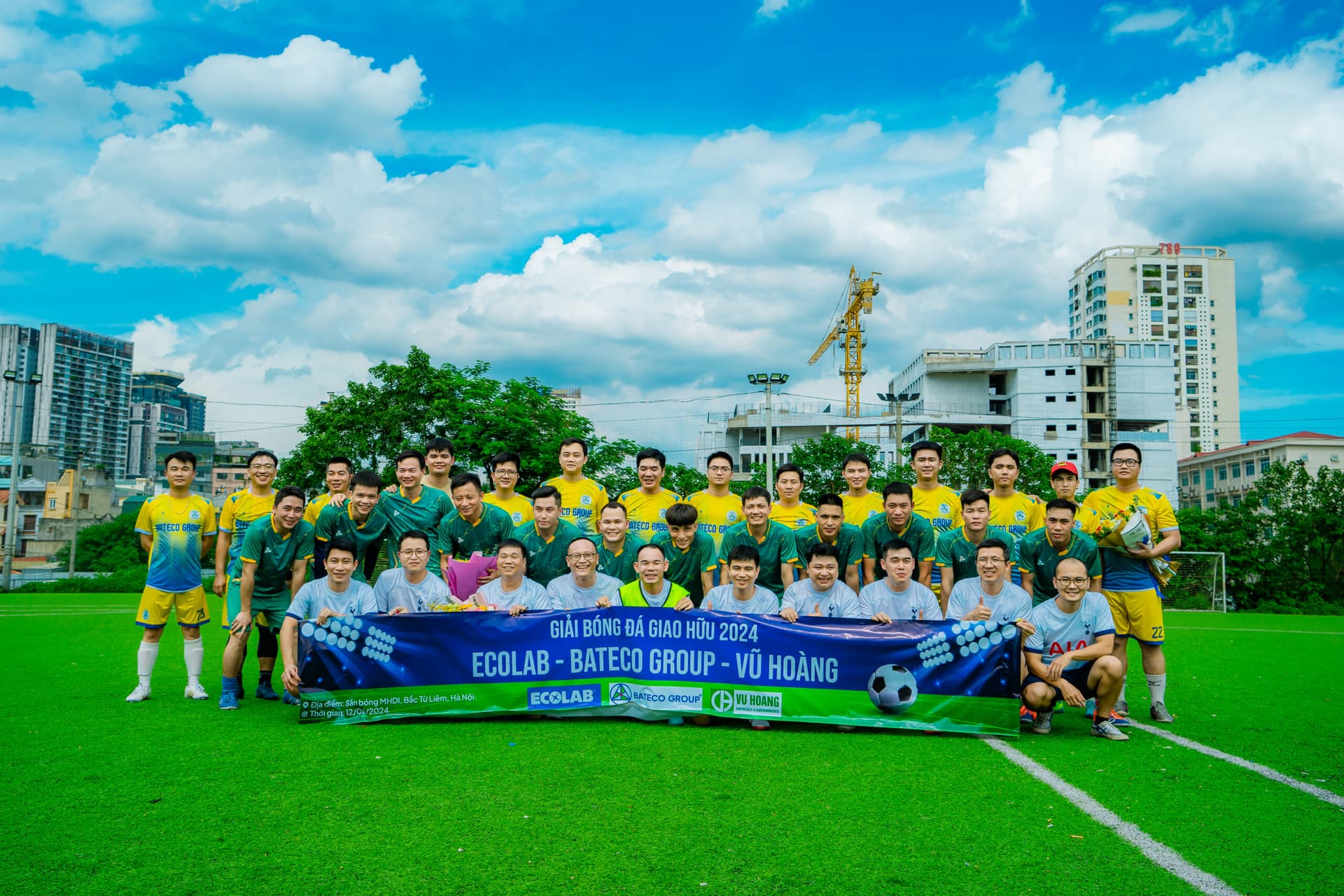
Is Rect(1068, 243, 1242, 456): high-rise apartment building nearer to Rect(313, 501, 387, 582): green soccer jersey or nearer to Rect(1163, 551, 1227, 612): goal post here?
Rect(1163, 551, 1227, 612): goal post

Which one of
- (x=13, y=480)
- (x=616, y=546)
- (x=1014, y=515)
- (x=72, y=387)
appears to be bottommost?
(x=616, y=546)

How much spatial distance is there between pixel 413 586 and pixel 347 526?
2.96 ft

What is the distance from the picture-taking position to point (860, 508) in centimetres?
713

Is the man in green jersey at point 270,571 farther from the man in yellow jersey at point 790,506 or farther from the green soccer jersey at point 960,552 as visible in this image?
the green soccer jersey at point 960,552

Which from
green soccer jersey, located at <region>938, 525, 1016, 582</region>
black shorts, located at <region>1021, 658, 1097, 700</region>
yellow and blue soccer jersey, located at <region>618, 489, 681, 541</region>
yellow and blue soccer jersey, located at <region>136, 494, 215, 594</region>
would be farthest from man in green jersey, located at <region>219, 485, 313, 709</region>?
black shorts, located at <region>1021, 658, 1097, 700</region>

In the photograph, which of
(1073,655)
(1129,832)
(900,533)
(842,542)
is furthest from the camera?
(842,542)

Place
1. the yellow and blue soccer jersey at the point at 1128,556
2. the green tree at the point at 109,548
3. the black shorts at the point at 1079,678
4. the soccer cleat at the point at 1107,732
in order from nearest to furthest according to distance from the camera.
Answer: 1. the soccer cleat at the point at 1107,732
2. the black shorts at the point at 1079,678
3. the yellow and blue soccer jersey at the point at 1128,556
4. the green tree at the point at 109,548

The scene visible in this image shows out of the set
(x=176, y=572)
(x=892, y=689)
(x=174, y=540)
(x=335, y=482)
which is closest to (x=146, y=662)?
(x=176, y=572)

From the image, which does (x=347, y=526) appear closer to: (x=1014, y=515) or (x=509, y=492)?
(x=509, y=492)

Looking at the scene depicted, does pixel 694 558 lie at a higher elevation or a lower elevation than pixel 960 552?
lower

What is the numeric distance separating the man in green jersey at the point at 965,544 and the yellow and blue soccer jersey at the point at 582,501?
9.25 feet

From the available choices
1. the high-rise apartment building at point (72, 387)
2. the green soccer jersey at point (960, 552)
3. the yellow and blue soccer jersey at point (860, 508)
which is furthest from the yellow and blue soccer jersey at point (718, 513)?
the high-rise apartment building at point (72, 387)

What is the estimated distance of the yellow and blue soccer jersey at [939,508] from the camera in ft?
23.2

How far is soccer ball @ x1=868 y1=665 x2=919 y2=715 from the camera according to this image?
556 cm
